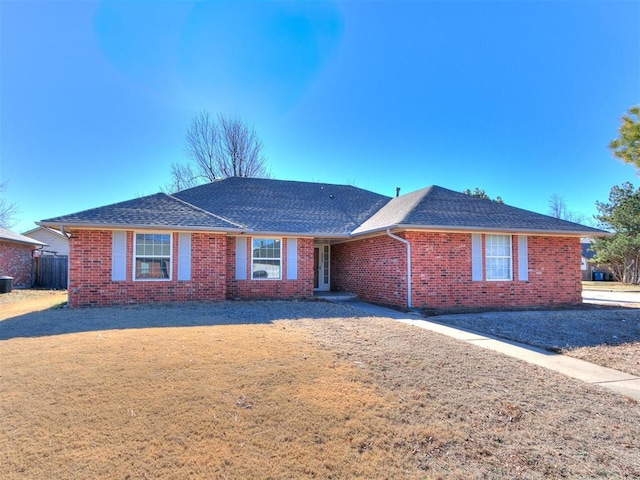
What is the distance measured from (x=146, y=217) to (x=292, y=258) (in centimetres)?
501

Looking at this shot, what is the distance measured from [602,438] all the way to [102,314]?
390 inches

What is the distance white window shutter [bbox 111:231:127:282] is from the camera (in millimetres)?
11617

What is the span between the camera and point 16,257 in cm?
2141

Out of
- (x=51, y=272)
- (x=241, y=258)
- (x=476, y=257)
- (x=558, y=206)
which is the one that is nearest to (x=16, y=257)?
(x=51, y=272)

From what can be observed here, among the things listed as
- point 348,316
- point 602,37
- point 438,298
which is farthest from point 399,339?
point 602,37

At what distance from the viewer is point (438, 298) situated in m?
12.2

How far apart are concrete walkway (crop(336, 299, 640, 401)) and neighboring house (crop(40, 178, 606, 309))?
134 inches

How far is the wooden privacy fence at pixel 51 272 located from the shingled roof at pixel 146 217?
1233cm

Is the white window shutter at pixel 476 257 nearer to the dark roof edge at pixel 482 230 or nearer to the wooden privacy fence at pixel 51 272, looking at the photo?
the dark roof edge at pixel 482 230

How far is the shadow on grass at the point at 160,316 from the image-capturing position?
310 inches

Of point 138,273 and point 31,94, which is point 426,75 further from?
point 31,94

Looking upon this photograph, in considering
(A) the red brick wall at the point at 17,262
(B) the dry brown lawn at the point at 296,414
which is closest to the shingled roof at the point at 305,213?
(B) the dry brown lawn at the point at 296,414

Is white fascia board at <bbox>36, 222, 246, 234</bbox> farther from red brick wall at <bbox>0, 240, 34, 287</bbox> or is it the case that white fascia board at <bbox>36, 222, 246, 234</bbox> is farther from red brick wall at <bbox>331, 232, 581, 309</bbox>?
red brick wall at <bbox>0, 240, 34, 287</bbox>

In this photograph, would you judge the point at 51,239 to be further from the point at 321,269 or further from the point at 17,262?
the point at 321,269
